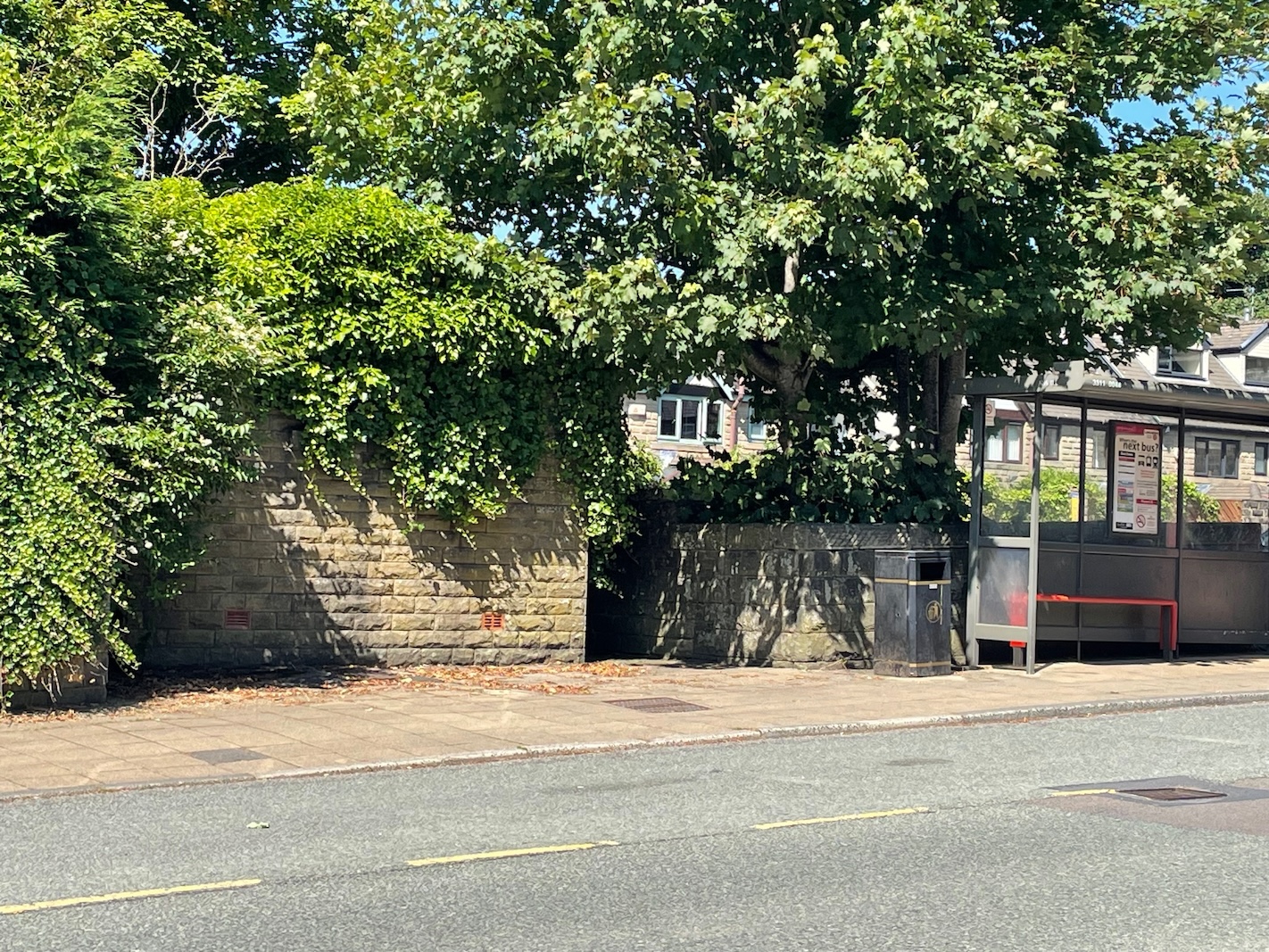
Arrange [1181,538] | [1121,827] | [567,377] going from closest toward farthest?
[1121,827], [567,377], [1181,538]

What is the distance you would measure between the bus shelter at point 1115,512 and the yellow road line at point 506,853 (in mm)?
9676

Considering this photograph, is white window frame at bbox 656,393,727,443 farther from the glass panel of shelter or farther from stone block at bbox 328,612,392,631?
stone block at bbox 328,612,392,631

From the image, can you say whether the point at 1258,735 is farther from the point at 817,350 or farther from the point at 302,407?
the point at 302,407

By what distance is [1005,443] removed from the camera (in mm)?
16953

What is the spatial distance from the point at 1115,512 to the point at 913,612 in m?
3.31

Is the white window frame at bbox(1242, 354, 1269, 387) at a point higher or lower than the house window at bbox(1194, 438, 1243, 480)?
higher

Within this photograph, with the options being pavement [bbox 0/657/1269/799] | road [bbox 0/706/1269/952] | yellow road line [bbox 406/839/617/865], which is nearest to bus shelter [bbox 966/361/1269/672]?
pavement [bbox 0/657/1269/799]

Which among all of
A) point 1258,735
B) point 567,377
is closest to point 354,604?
point 567,377

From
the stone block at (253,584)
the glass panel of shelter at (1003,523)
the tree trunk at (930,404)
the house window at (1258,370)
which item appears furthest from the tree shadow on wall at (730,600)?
the house window at (1258,370)

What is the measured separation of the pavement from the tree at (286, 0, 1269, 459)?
11.6 feet

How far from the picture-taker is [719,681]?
1582 cm

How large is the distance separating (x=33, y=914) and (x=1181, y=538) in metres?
15.6

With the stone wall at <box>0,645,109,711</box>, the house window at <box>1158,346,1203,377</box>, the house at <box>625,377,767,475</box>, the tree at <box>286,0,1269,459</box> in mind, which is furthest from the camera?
the house window at <box>1158,346,1203,377</box>

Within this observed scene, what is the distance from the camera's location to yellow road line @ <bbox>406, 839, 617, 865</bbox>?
730 centimetres
